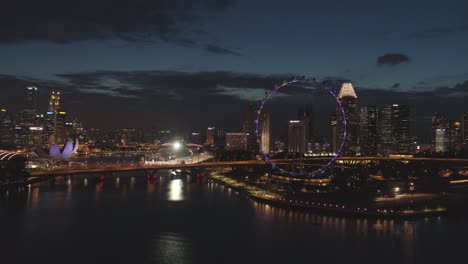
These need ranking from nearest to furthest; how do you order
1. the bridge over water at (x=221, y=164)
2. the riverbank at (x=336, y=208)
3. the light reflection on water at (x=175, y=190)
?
the riverbank at (x=336, y=208), the light reflection on water at (x=175, y=190), the bridge over water at (x=221, y=164)

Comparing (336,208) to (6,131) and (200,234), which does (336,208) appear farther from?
(6,131)

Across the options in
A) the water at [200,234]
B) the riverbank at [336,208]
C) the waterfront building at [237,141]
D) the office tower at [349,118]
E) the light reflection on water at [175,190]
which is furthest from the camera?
the waterfront building at [237,141]

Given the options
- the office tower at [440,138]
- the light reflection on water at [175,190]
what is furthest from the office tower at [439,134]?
the light reflection on water at [175,190]

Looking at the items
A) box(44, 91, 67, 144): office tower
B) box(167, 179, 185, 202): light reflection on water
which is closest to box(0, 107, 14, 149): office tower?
box(44, 91, 67, 144): office tower

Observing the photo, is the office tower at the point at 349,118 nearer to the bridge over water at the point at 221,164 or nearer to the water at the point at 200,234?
the bridge over water at the point at 221,164

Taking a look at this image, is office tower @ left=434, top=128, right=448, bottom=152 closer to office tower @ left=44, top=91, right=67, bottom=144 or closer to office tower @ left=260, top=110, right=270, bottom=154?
office tower @ left=260, top=110, right=270, bottom=154

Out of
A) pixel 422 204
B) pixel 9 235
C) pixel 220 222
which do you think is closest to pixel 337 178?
pixel 422 204

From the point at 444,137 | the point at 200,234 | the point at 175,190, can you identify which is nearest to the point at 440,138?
the point at 444,137
